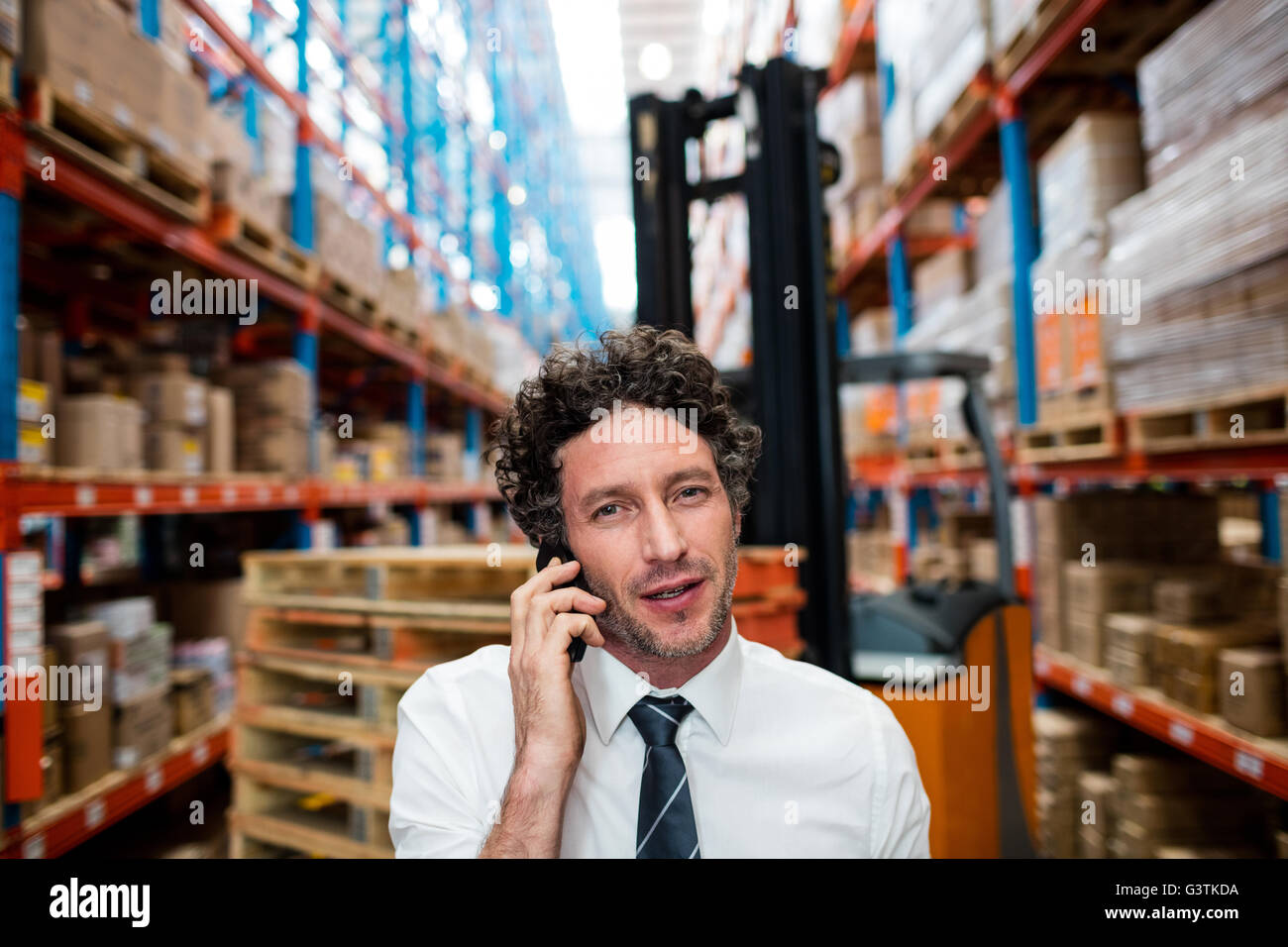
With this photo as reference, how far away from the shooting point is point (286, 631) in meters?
1.94

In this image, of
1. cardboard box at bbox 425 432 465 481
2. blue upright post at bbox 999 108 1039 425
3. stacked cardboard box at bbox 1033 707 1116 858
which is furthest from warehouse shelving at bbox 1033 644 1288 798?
cardboard box at bbox 425 432 465 481

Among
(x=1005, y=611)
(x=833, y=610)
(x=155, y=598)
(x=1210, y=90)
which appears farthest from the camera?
(x=155, y=598)

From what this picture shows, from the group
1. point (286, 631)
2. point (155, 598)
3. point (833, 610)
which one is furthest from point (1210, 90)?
point (155, 598)

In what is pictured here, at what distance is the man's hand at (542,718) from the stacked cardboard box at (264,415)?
3.68m

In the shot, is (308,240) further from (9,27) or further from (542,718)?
(542,718)

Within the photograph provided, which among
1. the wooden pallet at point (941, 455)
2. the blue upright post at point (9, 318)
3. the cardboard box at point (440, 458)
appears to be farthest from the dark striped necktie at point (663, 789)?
the cardboard box at point (440, 458)

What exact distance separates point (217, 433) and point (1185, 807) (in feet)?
15.0

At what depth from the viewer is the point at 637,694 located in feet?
3.89

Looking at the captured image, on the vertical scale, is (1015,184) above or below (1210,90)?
above

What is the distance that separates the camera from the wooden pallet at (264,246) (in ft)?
11.9

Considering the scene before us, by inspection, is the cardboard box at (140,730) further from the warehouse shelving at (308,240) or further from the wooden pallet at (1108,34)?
the wooden pallet at (1108,34)

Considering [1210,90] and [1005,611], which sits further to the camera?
[1210,90]
